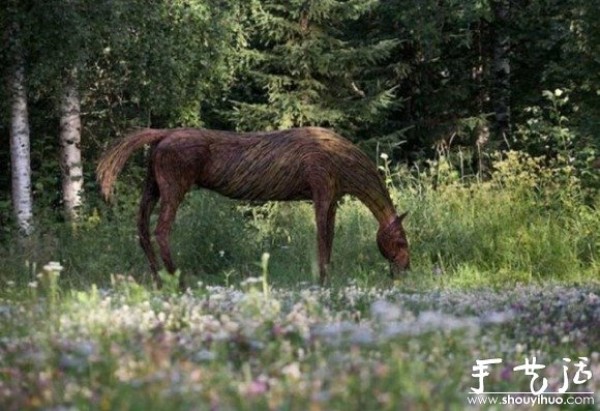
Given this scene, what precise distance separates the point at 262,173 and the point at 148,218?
119 centimetres

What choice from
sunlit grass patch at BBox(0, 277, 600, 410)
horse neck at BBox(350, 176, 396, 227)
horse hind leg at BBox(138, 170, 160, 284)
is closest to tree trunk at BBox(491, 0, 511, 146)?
horse neck at BBox(350, 176, 396, 227)

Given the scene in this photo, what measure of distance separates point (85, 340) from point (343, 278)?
4.59 m

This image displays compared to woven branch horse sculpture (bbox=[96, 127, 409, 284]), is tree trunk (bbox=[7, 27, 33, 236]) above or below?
above

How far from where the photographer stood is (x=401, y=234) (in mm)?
9062

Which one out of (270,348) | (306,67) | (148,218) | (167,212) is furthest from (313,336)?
(306,67)

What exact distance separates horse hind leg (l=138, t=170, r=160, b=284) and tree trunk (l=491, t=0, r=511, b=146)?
16.9 meters

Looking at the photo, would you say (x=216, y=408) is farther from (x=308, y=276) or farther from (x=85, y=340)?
(x=308, y=276)

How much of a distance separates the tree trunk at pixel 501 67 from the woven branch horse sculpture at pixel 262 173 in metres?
16.4

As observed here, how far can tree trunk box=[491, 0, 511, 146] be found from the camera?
24984 millimetres

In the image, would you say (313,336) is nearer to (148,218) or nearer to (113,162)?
(113,162)

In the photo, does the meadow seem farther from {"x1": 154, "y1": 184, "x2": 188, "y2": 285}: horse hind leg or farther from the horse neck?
the horse neck

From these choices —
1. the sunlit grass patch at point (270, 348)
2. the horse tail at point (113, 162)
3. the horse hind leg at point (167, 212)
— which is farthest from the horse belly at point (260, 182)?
the sunlit grass patch at point (270, 348)

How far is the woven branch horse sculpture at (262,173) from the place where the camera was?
28.9ft

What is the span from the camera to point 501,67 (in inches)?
998
